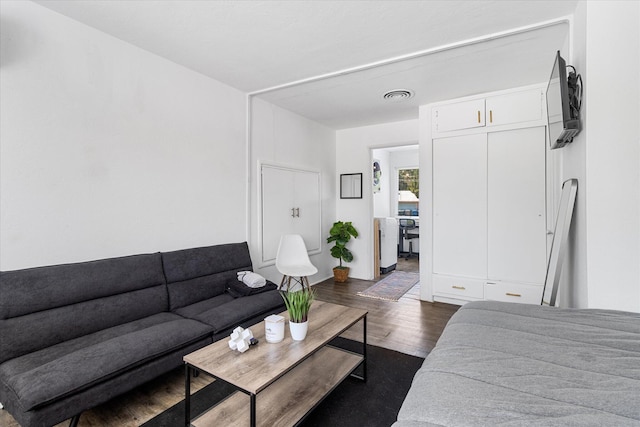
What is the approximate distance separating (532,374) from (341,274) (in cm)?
398

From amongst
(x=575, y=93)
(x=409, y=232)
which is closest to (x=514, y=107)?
(x=575, y=93)

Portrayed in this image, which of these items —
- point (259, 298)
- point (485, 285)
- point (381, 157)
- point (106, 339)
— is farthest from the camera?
point (381, 157)

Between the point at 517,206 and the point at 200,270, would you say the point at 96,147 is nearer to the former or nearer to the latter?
the point at 200,270

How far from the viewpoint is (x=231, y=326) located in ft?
7.54

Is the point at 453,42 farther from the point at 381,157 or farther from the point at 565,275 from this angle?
the point at 381,157

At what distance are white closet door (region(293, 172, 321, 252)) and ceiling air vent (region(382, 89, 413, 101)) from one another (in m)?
1.64

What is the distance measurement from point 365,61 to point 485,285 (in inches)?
A: 115

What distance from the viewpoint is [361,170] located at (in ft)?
16.9

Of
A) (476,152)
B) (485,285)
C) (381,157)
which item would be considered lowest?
(485,285)

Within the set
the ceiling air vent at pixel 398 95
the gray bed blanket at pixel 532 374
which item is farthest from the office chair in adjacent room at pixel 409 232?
the gray bed blanket at pixel 532 374

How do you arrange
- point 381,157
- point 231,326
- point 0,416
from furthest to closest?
1. point 381,157
2. point 231,326
3. point 0,416

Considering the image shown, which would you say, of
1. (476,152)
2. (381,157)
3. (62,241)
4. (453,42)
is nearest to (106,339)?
(62,241)

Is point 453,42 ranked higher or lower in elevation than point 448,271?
higher

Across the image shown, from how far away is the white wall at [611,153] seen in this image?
1855mm
